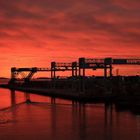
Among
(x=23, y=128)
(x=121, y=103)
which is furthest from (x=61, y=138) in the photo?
(x=121, y=103)

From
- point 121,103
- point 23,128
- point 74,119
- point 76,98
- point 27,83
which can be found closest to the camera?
point 23,128

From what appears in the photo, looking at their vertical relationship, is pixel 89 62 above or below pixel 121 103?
above

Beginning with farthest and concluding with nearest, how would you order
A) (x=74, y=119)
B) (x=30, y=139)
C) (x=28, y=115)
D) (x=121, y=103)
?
(x=121, y=103), (x=28, y=115), (x=74, y=119), (x=30, y=139)

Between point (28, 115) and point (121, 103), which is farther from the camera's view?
point (121, 103)

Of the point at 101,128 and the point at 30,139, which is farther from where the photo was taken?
the point at 101,128

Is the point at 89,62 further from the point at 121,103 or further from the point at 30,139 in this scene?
the point at 30,139

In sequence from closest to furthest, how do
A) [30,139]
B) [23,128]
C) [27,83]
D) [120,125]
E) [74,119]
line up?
[30,139], [23,128], [120,125], [74,119], [27,83]

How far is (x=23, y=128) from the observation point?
37.4 meters

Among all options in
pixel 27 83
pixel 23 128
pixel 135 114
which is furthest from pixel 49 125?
pixel 27 83

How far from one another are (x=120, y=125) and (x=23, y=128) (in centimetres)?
928

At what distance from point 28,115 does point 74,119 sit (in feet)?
19.9

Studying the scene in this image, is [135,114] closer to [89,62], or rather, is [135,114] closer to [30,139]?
[30,139]

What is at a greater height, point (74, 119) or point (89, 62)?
point (89, 62)

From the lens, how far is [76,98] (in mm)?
72438
